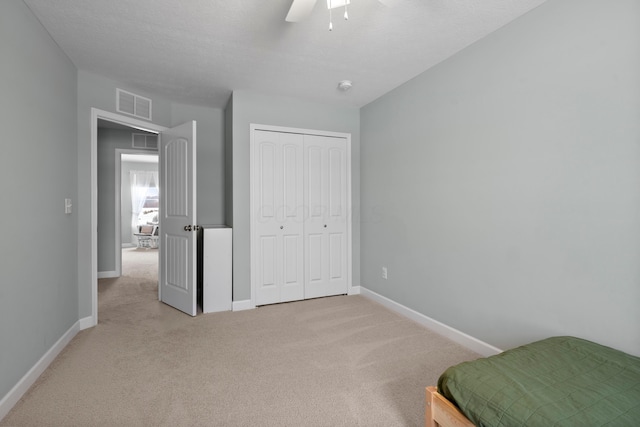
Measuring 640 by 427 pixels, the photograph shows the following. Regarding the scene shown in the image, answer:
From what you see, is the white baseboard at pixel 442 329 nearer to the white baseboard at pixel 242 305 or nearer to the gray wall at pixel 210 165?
the white baseboard at pixel 242 305

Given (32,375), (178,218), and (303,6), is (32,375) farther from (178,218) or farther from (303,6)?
(303,6)

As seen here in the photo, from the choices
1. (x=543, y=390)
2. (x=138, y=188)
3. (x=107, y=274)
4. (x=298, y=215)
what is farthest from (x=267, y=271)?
(x=138, y=188)

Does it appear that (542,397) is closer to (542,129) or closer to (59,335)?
(542,129)

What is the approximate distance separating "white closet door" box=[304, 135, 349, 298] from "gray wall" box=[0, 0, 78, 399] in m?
2.28

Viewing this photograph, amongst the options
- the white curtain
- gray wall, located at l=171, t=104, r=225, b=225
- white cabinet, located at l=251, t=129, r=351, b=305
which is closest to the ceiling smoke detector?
white cabinet, located at l=251, t=129, r=351, b=305

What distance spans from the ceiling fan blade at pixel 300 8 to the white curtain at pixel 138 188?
8.55m

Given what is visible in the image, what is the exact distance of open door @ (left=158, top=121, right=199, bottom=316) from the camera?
310 centimetres

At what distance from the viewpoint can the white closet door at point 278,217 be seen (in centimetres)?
339

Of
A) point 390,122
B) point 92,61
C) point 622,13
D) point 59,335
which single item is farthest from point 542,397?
point 92,61

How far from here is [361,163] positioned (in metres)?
3.83

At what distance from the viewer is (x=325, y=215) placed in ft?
12.2

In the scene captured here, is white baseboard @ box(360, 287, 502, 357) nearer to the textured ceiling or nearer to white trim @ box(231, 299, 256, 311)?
white trim @ box(231, 299, 256, 311)

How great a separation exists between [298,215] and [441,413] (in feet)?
8.39

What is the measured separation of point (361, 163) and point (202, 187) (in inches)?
83.9
